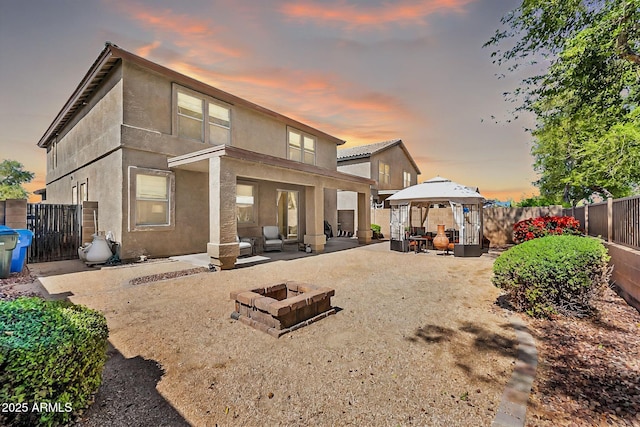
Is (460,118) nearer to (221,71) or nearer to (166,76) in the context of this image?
(221,71)

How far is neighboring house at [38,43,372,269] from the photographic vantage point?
8430mm

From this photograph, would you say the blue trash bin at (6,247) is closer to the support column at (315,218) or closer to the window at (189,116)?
the window at (189,116)

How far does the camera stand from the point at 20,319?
2.01 m

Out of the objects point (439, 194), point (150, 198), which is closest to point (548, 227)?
point (439, 194)

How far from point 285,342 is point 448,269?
21.5ft

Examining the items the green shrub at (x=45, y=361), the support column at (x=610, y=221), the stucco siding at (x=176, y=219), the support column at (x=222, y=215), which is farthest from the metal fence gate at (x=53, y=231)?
the support column at (x=610, y=221)

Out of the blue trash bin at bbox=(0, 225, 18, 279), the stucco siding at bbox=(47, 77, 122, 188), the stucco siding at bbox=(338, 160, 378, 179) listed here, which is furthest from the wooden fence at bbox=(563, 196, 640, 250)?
the blue trash bin at bbox=(0, 225, 18, 279)

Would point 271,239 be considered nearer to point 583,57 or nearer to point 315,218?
point 315,218

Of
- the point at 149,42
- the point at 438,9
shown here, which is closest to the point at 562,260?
the point at 438,9

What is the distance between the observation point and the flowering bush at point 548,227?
9.11 metres

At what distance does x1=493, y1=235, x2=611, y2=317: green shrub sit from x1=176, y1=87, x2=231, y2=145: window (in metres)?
10.7

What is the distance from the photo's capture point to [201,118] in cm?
1074

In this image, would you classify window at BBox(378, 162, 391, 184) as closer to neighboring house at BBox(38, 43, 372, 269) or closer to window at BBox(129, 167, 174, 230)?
neighboring house at BBox(38, 43, 372, 269)

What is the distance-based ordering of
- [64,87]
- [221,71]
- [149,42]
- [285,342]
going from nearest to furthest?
1. [285,342]
2. [149,42]
3. [221,71]
4. [64,87]
